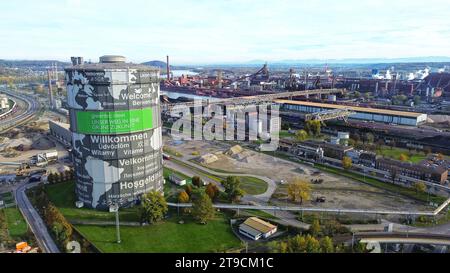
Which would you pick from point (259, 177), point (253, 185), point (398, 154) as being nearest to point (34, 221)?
point (253, 185)

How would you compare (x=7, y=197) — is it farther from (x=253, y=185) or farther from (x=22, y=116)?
(x=22, y=116)

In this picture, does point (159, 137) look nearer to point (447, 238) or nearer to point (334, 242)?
point (334, 242)

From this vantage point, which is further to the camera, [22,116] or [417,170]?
[22,116]

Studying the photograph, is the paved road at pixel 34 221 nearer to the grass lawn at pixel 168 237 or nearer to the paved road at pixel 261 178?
the grass lawn at pixel 168 237

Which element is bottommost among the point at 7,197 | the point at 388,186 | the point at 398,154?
the point at 7,197

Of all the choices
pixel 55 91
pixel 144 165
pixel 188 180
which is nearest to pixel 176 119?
pixel 188 180

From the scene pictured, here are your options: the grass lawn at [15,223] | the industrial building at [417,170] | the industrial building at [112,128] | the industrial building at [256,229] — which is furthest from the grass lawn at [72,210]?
the industrial building at [417,170]
